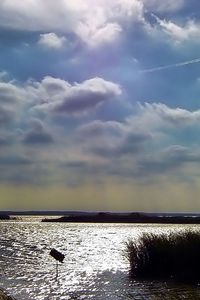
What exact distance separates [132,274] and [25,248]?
29112mm

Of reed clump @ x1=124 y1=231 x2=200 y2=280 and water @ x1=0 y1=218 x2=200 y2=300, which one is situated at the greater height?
reed clump @ x1=124 y1=231 x2=200 y2=280

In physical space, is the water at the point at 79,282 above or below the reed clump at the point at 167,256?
below

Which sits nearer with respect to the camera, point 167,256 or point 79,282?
point 79,282

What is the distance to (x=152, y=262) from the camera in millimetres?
35500

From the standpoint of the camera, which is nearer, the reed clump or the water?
the water

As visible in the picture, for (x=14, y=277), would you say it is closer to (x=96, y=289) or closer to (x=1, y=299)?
(x=96, y=289)

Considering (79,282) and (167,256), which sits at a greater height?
(167,256)

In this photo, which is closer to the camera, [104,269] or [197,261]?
[197,261]

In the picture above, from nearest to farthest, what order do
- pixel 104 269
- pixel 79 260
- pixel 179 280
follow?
pixel 179 280
pixel 104 269
pixel 79 260

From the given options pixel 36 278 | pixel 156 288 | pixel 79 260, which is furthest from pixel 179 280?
pixel 79 260

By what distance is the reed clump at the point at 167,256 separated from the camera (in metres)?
34.8

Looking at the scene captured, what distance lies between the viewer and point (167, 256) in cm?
3544

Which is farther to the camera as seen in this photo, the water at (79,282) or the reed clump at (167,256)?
the reed clump at (167,256)

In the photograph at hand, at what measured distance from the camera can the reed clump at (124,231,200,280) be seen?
34.8 m
